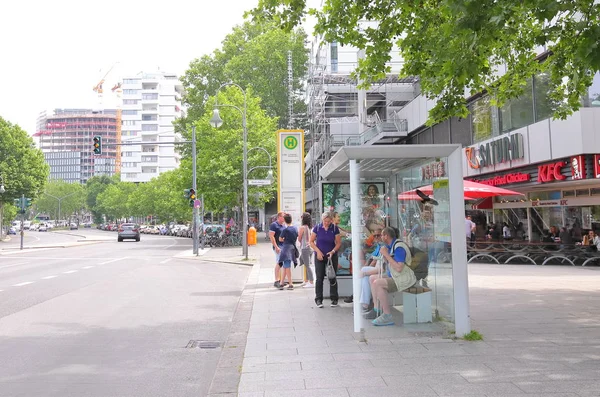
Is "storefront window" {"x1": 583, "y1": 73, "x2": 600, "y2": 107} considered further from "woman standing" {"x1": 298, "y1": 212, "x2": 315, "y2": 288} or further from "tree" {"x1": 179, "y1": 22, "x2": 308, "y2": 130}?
"tree" {"x1": 179, "y1": 22, "x2": 308, "y2": 130}

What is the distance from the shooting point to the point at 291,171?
14.5m

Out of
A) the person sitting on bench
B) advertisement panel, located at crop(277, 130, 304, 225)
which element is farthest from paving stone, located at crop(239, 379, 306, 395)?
advertisement panel, located at crop(277, 130, 304, 225)

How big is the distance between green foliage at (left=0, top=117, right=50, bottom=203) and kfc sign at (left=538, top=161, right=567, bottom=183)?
1921 inches

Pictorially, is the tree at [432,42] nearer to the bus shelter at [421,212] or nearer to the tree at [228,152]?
the bus shelter at [421,212]

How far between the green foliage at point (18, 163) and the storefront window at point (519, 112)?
46777mm

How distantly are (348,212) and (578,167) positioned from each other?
9.81m

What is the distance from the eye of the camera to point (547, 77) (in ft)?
59.5

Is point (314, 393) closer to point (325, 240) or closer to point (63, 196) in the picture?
point (325, 240)

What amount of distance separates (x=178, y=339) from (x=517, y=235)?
18.8 meters

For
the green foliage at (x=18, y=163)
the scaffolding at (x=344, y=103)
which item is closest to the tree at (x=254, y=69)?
the scaffolding at (x=344, y=103)

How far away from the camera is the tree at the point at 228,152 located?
1443 inches

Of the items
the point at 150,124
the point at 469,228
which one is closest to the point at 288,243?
the point at 469,228

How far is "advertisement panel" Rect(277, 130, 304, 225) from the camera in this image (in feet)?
47.0

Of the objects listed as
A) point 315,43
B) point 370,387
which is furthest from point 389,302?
point 315,43
